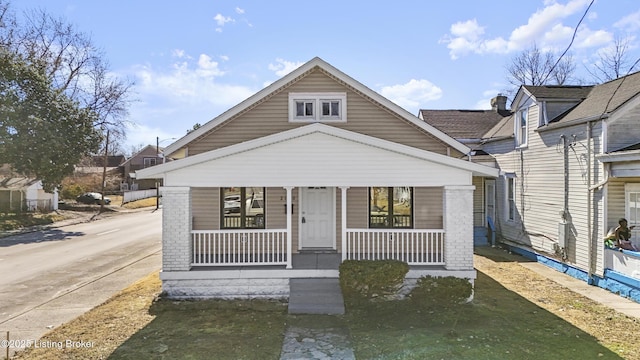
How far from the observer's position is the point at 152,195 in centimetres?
5544

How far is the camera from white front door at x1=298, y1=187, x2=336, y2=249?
482 inches

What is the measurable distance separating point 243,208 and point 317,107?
3867 millimetres

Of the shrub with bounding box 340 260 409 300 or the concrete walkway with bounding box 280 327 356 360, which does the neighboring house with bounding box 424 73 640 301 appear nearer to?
the shrub with bounding box 340 260 409 300

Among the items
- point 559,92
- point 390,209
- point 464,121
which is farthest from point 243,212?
point 464,121

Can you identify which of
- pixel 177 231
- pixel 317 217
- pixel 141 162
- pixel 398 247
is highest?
pixel 141 162

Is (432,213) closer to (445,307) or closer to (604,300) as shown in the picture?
(445,307)

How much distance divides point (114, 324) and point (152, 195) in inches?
2009

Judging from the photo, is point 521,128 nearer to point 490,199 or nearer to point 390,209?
point 490,199

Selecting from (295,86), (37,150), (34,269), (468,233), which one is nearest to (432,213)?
(468,233)

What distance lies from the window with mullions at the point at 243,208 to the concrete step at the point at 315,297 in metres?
3.10

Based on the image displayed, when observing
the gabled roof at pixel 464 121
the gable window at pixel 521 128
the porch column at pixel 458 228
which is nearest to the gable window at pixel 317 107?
the porch column at pixel 458 228

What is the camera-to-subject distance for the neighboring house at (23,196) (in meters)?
→ 29.4

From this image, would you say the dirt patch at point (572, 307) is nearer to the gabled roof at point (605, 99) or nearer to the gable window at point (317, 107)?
the gabled roof at point (605, 99)

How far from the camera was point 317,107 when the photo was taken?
40.7 feet
